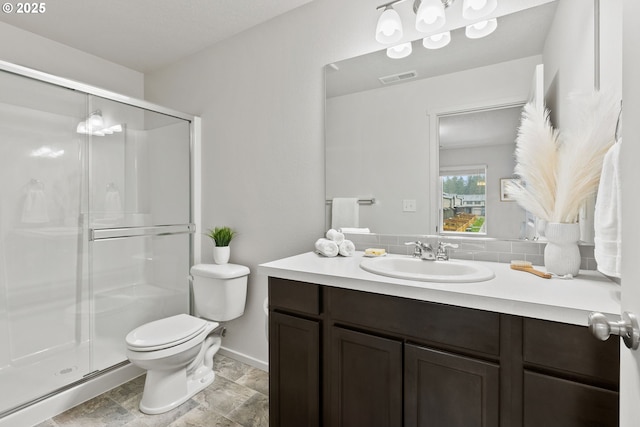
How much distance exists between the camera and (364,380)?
1.18 metres

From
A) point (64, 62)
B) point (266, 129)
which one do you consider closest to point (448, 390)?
point (266, 129)

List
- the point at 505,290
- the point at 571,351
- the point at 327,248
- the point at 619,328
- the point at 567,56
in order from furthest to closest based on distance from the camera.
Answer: the point at 327,248, the point at 567,56, the point at 505,290, the point at 571,351, the point at 619,328

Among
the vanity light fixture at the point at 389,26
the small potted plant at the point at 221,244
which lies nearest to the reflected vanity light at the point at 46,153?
the small potted plant at the point at 221,244

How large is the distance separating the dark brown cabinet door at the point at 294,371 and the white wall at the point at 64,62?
8.43 ft

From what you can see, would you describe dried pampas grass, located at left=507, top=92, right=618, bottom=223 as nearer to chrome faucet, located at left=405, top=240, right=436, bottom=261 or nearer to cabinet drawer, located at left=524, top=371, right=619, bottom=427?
chrome faucet, located at left=405, top=240, right=436, bottom=261

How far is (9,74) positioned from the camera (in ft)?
5.47

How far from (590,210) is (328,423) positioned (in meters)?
1.34

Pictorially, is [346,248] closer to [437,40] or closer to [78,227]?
[437,40]

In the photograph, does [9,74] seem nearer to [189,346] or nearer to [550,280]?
[189,346]

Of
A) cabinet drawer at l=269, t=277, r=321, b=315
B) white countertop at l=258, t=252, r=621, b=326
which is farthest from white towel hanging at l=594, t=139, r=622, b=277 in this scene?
cabinet drawer at l=269, t=277, r=321, b=315

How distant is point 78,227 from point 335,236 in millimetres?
1637

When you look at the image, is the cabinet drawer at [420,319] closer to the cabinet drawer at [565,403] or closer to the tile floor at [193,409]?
the cabinet drawer at [565,403]

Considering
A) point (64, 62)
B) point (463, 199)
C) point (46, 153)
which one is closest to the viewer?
point (463, 199)

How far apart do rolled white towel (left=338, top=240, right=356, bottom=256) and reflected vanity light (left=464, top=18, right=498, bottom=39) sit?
1183 mm
